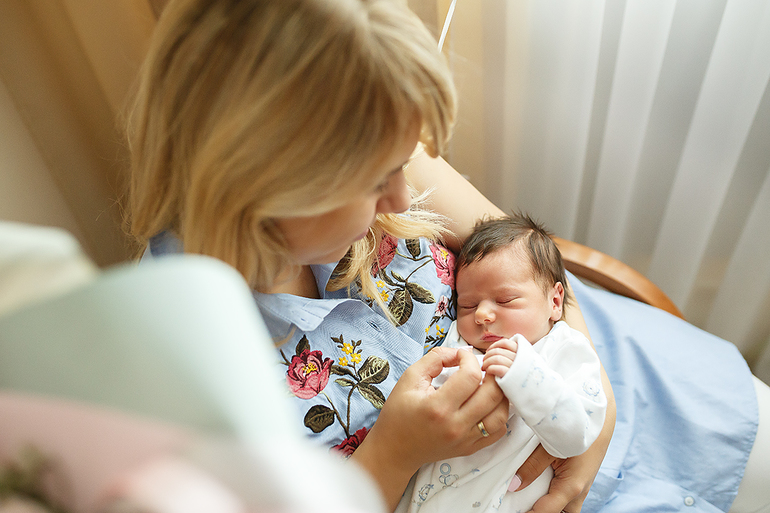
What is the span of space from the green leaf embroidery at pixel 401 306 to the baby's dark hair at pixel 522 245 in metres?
0.18

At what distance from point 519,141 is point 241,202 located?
105cm

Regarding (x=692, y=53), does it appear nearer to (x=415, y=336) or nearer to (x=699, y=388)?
(x=699, y=388)

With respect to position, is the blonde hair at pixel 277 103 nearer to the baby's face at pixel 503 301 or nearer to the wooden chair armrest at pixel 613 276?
the baby's face at pixel 503 301

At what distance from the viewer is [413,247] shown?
1.01 meters

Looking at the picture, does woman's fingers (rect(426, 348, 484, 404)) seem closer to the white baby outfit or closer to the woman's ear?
the white baby outfit

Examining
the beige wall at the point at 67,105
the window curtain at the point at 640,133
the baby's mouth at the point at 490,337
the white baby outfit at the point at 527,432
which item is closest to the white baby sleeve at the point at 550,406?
the white baby outfit at the point at 527,432

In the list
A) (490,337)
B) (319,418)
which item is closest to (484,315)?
(490,337)

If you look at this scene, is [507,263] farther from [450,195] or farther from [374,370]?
[374,370]

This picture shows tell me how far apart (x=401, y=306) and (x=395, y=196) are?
0.31m

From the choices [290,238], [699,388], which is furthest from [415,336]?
[699,388]

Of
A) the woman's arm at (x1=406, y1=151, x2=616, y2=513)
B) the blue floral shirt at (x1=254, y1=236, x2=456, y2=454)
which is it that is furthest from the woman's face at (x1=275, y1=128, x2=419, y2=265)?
the woman's arm at (x1=406, y1=151, x2=616, y2=513)

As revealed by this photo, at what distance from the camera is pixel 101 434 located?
0.77ft

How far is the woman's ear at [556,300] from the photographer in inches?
40.4

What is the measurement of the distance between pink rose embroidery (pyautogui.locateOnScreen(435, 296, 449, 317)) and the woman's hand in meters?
0.22
